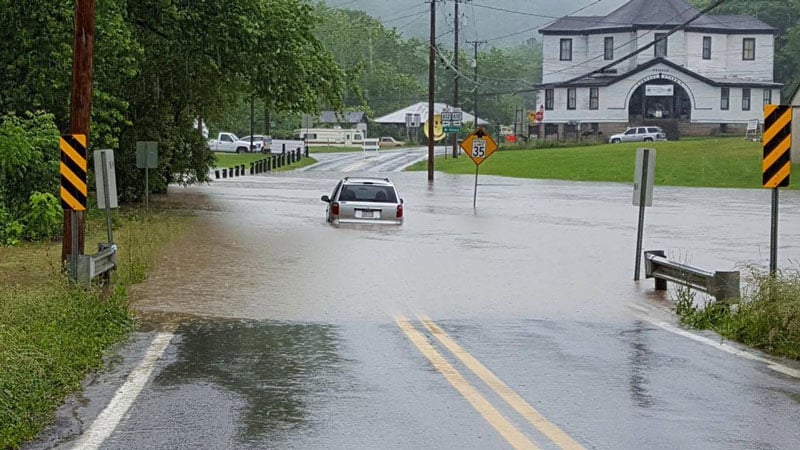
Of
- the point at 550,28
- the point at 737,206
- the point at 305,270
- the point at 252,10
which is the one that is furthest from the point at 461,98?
the point at 305,270

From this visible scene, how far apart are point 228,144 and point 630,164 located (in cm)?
4158

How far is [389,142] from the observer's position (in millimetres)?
116125

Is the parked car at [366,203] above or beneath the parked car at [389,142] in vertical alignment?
beneath

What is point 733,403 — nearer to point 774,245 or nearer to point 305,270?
point 774,245

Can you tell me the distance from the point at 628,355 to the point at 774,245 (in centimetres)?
316

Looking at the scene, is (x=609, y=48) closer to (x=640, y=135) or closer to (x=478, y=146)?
(x=640, y=135)

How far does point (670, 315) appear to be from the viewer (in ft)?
45.8

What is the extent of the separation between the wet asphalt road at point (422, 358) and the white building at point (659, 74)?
63476 mm

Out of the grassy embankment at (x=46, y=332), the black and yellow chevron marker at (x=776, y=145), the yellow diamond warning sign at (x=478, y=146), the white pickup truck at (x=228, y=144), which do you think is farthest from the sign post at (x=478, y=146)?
the white pickup truck at (x=228, y=144)

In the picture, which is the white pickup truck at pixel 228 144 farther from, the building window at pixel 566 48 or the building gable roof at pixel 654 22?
the building window at pixel 566 48

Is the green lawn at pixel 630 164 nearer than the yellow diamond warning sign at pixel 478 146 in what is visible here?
No

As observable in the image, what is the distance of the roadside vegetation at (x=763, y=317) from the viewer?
11000 millimetres

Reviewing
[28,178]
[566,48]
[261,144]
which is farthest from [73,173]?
[261,144]

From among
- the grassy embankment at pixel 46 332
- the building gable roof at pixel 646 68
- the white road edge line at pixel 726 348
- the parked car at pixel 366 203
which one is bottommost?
the white road edge line at pixel 726 348
